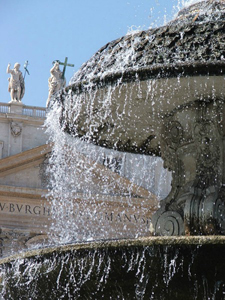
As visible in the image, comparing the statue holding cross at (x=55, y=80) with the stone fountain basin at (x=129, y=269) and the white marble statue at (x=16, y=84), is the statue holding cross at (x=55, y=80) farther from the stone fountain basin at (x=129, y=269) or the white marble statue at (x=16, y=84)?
the stone fountain basin at (x=129, y=269)

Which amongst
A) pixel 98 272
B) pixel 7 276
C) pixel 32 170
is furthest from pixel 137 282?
pixel 32 170

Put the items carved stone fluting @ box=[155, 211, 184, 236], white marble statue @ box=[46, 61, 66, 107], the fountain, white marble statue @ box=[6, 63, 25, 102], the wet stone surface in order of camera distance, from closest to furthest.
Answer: the fountain → the wet stone surface → carved stone fluting @ box=[155, 211, 184, 236] → white marble statue @ box=[46, 61, 66, 107] → white marble statue @ box=[6, 63, 25, 102]

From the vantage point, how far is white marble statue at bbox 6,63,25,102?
28547 millimetres

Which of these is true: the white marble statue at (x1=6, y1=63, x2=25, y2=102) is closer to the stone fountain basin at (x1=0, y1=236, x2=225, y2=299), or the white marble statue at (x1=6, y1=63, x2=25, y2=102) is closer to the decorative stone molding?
the decorative stone molding

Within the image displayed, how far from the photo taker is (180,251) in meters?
5.10

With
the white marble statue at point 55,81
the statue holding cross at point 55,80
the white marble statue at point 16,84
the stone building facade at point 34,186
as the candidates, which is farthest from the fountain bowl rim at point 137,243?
the white marble statue at point 16,84

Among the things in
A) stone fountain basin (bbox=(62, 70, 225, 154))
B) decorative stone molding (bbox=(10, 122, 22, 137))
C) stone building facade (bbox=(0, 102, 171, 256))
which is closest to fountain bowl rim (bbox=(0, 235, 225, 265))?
stone fountain basin (bbox=(62, 70, 225, 154))

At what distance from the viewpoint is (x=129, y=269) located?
521cm

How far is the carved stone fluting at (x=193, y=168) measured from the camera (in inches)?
237

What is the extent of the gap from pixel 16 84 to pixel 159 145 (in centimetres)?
2228

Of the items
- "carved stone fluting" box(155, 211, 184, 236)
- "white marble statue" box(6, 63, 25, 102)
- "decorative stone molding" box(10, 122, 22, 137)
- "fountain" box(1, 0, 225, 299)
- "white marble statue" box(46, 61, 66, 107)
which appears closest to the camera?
"fountain" box(1, 0, 225, 299)

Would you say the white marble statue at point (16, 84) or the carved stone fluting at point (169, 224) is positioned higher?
the white marble statue at point (16, 84)

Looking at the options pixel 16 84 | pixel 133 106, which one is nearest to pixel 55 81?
pixel 16 84

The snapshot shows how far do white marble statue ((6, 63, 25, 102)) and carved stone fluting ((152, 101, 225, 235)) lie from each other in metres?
22.3
